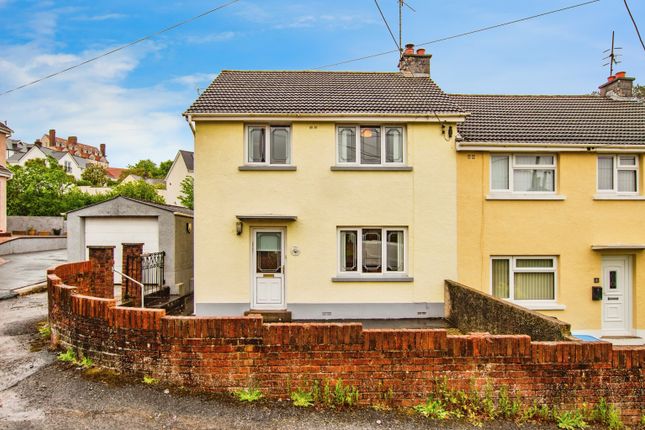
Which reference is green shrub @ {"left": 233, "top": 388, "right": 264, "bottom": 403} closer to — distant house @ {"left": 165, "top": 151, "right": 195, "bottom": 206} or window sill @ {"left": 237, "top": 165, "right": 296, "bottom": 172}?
window sill @ {"left": 237, "top": 165, "right": 296, "bottom": 172}

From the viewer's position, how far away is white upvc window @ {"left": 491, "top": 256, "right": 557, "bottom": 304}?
36.1ft

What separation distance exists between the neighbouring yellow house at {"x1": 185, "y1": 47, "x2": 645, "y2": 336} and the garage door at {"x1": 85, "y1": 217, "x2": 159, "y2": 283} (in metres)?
3.43

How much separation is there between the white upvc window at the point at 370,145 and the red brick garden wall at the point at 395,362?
6.43 meters

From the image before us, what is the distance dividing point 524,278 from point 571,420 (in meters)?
6.91

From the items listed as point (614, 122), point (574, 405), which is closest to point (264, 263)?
point (574, 405)

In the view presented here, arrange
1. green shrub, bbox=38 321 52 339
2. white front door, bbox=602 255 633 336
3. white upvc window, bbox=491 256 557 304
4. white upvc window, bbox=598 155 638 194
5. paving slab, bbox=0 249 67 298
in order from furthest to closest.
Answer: paving slab, bbox=0 249 67 298 → white upvc window, bbox=598 155 638 194 → white front door, bbox=602 255 633 336 → white upvc window, bbox=491 256 557 304 → green shrub, bbox=38 321 52 339

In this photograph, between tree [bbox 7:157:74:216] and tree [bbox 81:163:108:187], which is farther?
tree [bbox 81:163:108:187]

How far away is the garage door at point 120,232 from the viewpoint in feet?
42.5

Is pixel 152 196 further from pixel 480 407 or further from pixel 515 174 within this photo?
pixel 480 407

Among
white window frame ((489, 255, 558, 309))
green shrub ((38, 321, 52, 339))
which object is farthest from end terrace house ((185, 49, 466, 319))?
green shrub ((38, 321, 52, 339))

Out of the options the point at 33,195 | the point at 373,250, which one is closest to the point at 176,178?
the point at 33,195

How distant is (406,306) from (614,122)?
8.49 m

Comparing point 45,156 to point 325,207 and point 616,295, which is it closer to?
point 325,207

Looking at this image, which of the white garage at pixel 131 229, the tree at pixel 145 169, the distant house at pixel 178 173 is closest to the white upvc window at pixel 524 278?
the white garage at pixel 131 229
